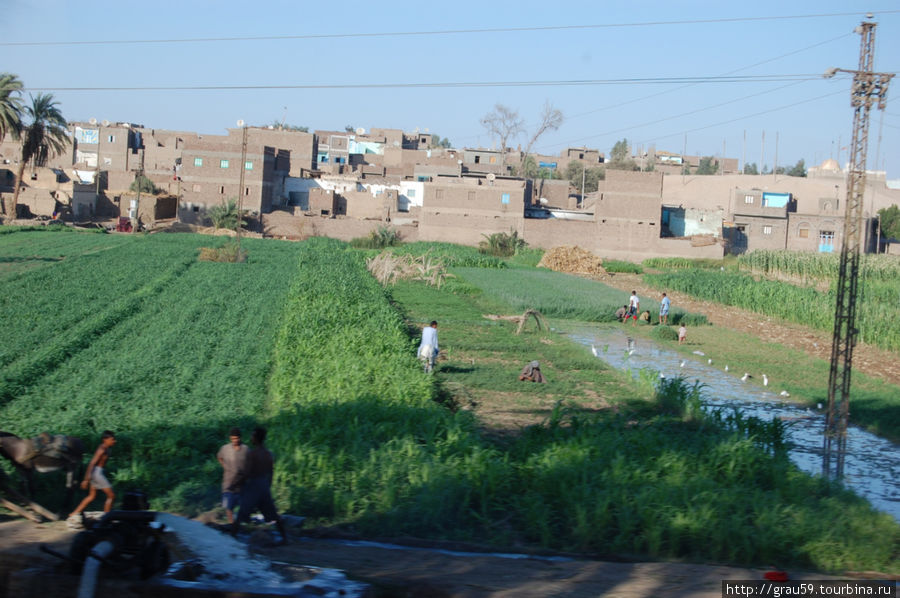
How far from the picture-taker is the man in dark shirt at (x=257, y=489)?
851 cm

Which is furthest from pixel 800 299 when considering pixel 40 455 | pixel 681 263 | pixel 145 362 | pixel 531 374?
pixel 40 455

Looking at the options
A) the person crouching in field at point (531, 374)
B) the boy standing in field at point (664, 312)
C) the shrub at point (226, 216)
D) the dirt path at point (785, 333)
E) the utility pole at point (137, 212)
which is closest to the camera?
the person crouching in field at point (531, 374)

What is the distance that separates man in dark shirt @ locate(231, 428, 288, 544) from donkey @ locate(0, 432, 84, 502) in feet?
6.52

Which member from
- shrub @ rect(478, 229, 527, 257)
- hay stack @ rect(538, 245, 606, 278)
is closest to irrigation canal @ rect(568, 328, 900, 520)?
hay stack @ rect(538, 245, 606, 278)

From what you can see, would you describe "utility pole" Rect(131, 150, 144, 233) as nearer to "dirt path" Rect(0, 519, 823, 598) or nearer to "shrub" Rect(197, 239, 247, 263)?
"shrub" Rect(197, 239, 247, 263)

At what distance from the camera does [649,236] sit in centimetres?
5478

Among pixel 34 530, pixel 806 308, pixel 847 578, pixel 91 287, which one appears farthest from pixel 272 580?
pixel 806 308

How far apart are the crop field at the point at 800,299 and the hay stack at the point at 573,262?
233 inches

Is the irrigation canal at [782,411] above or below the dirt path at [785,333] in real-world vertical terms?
below

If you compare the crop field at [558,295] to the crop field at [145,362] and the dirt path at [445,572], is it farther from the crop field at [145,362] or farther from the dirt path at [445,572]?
the dirt path at [445,572]

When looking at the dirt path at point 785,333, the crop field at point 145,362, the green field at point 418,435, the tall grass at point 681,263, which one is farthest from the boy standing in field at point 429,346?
the tall grass at point 681,263

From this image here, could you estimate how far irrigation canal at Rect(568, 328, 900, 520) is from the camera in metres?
13.5

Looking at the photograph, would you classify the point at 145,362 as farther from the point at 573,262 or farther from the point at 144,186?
the point at 144,186

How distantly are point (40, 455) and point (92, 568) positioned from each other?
2.68 meters
